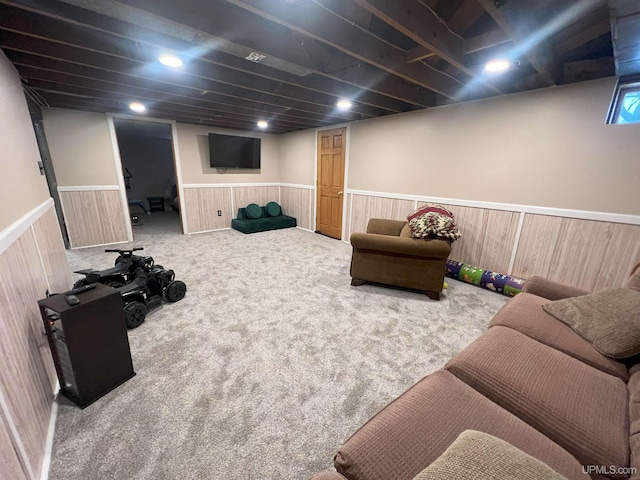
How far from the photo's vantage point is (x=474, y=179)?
10.7ft

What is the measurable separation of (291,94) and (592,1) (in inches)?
95.2

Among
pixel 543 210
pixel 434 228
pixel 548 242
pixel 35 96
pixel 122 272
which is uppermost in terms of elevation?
pixel 35 96

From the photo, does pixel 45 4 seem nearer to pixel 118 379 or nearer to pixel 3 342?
pixel 3 342

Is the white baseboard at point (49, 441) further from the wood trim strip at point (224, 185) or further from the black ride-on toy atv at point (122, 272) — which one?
the wood trim strip at point (224, 185)

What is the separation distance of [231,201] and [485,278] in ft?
16.5

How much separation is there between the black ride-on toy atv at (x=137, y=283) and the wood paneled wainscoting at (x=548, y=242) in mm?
3383

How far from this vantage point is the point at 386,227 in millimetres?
3418

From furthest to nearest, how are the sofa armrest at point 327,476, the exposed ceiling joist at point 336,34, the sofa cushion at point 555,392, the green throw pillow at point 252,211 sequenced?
Answer: the green throw pillow at point 252,211 < the exposed ceiling joist at point 336,34 < the sofa cushion at point 555,392 < the sofa armrest at point 327,476

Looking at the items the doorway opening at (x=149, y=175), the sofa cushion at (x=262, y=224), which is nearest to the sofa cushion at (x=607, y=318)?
the sofa cushion at (x=262, y=224)

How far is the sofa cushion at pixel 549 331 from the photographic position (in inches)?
49.9

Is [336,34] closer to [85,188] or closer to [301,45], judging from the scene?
[301,45]

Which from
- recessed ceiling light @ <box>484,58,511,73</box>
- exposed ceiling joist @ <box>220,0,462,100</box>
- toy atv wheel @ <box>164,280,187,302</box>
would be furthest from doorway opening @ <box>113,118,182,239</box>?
recessed ceiling light @ <box>484,58,511,73</box>

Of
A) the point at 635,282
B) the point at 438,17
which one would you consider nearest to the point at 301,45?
the point at 438,17

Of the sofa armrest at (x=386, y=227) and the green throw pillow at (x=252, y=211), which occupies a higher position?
the sofa armrest at (x=386, y=227)
